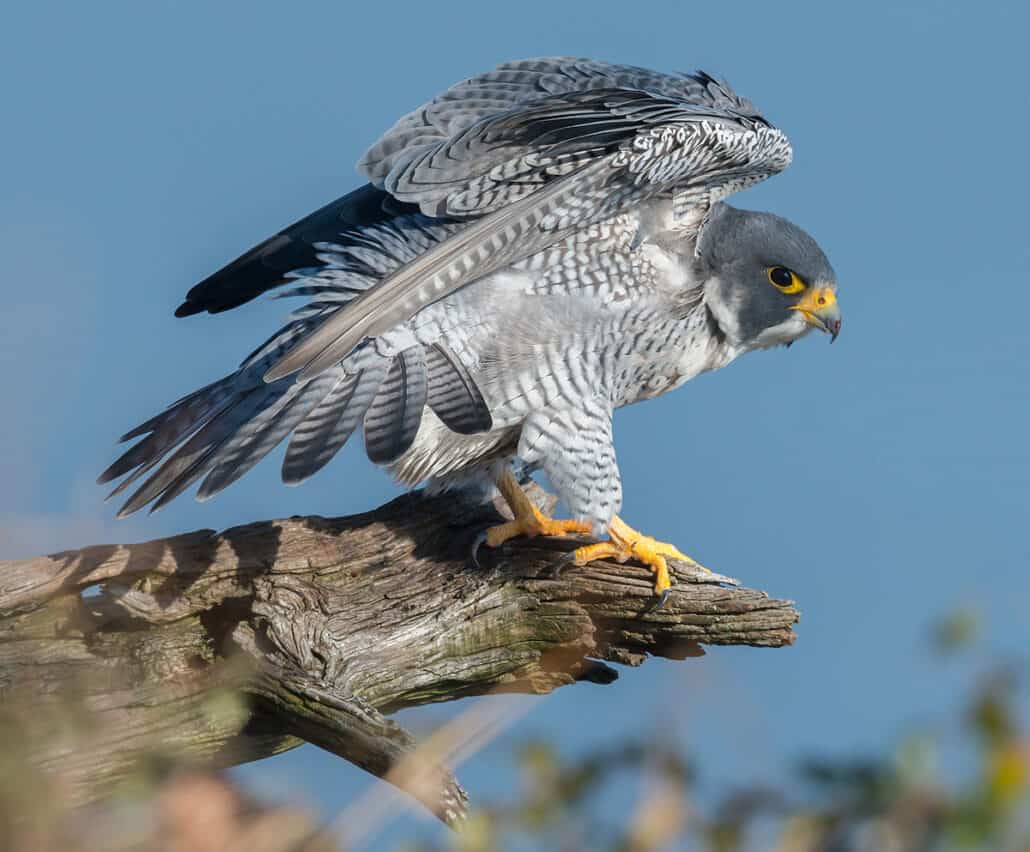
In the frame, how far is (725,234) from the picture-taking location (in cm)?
530

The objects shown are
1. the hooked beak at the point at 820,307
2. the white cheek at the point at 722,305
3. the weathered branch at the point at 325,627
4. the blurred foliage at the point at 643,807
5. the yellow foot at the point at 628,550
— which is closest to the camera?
the blurred foliage at the point at 643,807

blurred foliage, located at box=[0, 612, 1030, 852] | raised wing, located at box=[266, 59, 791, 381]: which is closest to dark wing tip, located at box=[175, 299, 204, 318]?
raised wing, located at box=[266, 59, 791, 381]

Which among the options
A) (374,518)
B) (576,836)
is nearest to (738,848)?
(576,836)

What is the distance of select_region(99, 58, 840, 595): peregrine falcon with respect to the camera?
433 centimetres

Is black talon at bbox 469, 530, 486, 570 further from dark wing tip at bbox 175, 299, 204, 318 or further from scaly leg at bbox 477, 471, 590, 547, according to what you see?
dark wing tip at bbox 175, 299, 204, 318

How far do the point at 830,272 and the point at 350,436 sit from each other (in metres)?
2.34

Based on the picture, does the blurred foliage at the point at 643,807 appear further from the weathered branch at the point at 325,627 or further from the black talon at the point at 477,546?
the black talon at the point at 477,546

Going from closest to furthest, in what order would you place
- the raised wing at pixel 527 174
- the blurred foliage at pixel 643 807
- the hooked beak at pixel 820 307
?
the blurred foliage at pixel 643 807 < the raised wing at pixel 527 174 < the hooked beak at pixel 820 307

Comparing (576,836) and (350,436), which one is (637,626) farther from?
(576,836)

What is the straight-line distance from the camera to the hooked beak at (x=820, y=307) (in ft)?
17.8

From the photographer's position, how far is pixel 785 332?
550 centimetres

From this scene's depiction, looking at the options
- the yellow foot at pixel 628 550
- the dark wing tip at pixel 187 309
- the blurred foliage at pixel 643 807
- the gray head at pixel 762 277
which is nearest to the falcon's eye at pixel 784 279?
the gray head at pixel 762 277

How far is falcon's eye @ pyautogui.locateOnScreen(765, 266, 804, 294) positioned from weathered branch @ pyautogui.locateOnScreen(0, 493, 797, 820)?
4.49 ft

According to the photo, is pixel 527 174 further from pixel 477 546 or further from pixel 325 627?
pixel 325 627
